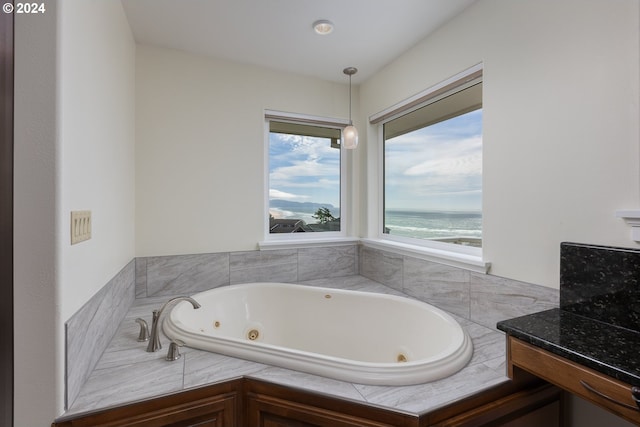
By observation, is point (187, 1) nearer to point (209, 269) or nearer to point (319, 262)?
point (209, 269)

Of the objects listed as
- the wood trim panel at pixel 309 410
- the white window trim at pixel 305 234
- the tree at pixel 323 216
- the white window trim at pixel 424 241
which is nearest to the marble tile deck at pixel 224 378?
the wood trim panel at pixel 309 410

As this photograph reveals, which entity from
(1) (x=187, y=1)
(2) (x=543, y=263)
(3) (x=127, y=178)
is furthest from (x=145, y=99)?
(2) (x=543, y=263)

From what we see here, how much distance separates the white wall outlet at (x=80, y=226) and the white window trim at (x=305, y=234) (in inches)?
57.0

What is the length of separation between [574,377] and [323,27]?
2239 mm

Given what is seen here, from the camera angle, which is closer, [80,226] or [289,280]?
[80,226]

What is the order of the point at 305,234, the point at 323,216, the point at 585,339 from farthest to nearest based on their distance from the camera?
the point at 323,216 < the point at 305,234 < the point at 585,339

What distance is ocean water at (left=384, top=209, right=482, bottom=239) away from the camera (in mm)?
1992

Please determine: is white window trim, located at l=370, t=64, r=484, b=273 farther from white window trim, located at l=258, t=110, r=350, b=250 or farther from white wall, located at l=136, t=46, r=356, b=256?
white wall, located at l=136, t=46, r=356, b=256

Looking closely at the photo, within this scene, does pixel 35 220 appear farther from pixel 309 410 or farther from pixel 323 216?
pixel 323 216

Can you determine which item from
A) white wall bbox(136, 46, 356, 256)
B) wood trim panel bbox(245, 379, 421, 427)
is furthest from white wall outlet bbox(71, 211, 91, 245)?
white wall bbox(136, 46, 356, 256)

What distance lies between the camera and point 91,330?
1277 millimetres

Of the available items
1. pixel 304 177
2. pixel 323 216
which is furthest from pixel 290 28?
pixel 323 216

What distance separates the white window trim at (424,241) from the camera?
186cm

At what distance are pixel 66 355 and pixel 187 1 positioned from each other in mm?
1930
